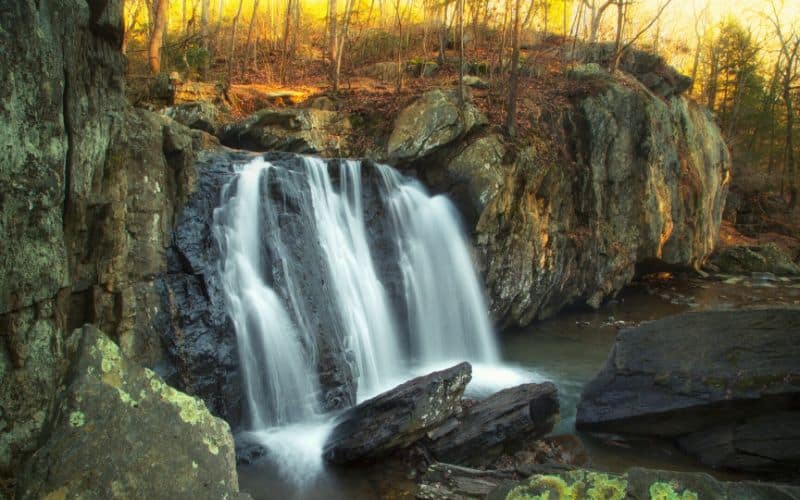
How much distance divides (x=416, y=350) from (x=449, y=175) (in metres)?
4.14

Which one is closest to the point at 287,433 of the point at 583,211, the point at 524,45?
the point at 583,211

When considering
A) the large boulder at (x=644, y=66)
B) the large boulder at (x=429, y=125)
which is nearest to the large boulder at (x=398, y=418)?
the large boulder at (x=429, y=125)

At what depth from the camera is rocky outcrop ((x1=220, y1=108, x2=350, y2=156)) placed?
12.4 metres

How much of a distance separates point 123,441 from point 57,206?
2125 millimetres

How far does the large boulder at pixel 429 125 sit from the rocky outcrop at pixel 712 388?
6380 millimetres

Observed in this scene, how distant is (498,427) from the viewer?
634cm

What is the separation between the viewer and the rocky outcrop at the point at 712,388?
6.05 meters

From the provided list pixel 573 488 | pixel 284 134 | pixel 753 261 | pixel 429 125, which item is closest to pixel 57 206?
pixel 573 488

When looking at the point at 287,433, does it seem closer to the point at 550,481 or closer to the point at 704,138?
the point at 550,481

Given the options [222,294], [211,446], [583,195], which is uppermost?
[583,195]

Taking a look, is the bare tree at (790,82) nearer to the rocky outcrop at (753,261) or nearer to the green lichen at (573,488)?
the rocky outcrop at (753,261)

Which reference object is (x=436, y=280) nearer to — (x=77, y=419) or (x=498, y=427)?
(x=498, y=427)

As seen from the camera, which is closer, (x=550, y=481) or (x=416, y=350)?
(x=550, y=481)

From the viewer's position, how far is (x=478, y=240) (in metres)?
11.9
